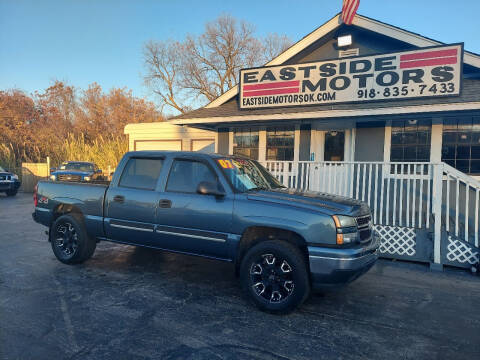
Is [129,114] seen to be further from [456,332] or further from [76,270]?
[456,332]

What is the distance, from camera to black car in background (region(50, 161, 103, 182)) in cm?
1550

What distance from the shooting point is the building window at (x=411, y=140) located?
931cm

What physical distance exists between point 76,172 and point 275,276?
14329 millimetres

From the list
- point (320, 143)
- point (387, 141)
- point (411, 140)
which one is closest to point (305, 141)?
point (320, 143)

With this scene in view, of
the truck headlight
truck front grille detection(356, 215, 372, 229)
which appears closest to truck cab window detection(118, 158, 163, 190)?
the truck headlight

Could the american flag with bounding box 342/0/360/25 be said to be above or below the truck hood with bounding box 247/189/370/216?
above

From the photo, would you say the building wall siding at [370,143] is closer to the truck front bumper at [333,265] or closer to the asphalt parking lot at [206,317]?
the asphalt parking lot at [206,317]

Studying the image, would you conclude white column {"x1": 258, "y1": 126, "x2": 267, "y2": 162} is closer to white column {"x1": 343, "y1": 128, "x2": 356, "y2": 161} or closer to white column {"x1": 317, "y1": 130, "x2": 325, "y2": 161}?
white column {"x1": 317, "y1": 130, "x2": 325, "y2": 161}

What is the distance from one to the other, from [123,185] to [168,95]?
32898mm

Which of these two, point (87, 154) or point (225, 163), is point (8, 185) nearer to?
point (87, 154)

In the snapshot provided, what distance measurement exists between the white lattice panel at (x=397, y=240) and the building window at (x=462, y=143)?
12.8 feet

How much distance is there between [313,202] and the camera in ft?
13.0

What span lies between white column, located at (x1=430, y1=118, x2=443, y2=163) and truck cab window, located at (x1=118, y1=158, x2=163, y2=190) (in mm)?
7809

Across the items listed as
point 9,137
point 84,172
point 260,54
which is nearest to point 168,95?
point 260,54
